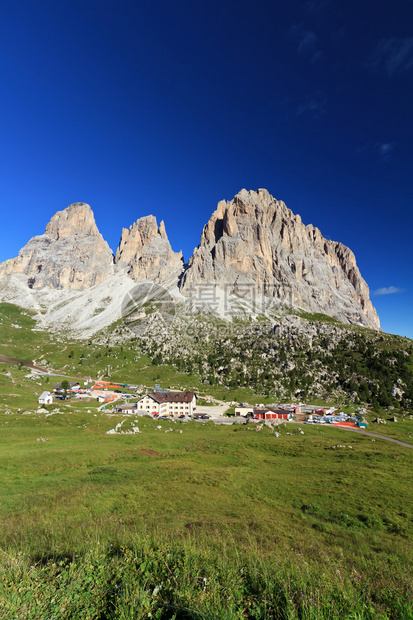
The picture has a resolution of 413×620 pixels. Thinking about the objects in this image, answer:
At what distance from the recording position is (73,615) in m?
5.54

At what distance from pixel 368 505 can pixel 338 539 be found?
971 cm

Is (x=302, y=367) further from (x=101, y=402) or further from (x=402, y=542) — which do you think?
(x=402, y=542)

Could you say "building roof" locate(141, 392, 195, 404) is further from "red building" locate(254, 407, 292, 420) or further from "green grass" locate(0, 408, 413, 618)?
"green grass" locate(0, 408, 413, 618)

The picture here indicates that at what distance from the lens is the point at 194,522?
17.2 meters

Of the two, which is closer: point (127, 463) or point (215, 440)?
point (127, 463)

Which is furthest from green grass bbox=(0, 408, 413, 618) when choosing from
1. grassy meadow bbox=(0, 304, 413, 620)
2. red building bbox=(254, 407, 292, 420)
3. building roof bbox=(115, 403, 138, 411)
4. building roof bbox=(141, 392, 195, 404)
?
building roof bbox=(141, 392, 195, 404)


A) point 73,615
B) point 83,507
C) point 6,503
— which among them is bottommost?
point 6,503

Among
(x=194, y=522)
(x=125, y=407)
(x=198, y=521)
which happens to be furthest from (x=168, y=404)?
(x=194, y=522)

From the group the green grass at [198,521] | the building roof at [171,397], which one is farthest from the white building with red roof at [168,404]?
the green grass at [198,521]

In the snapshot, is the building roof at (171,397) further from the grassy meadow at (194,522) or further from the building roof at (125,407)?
the grassy meadow at (194,522)

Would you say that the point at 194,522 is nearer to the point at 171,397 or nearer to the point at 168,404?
the point at 168,404

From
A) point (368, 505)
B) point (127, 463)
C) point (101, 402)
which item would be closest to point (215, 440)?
point (127, 463)

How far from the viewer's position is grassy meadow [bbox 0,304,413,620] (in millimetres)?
5773

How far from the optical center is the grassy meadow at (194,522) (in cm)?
577
